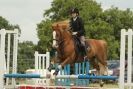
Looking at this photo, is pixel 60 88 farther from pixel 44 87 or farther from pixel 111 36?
pixel 111 36

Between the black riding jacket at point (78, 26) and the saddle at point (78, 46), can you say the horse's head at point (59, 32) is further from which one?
the saddle at point (78, 46)

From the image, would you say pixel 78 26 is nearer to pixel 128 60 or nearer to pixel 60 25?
pixel 60 25

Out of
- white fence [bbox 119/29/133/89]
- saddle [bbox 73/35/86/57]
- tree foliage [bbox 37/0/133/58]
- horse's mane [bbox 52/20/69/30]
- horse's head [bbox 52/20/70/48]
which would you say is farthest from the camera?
tree foliage [bbox 37/0/133/58]

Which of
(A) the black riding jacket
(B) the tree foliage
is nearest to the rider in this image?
(A) the black riding jacket

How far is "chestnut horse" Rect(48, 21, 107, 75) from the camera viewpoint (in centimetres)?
1192

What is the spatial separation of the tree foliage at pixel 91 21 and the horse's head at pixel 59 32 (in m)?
26.4

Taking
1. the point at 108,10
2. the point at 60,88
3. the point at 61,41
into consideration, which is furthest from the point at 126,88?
the point at 108,10

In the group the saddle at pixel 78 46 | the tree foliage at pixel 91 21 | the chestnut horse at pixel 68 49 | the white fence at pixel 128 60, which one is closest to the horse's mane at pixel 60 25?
the chestnut horse at pixel 68 49

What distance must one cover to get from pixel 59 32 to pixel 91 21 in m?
29.4

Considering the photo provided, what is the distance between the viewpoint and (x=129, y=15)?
45.0m

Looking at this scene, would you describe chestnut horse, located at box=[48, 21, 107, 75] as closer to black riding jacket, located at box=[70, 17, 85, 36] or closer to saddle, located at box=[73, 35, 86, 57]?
saddle, located at box=[73, 35, 86, 57]

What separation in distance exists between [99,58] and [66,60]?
210 cm

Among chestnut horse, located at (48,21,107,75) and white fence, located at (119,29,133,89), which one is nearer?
white fence, located at (119,29,133,89)

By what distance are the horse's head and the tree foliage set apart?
26353mm
